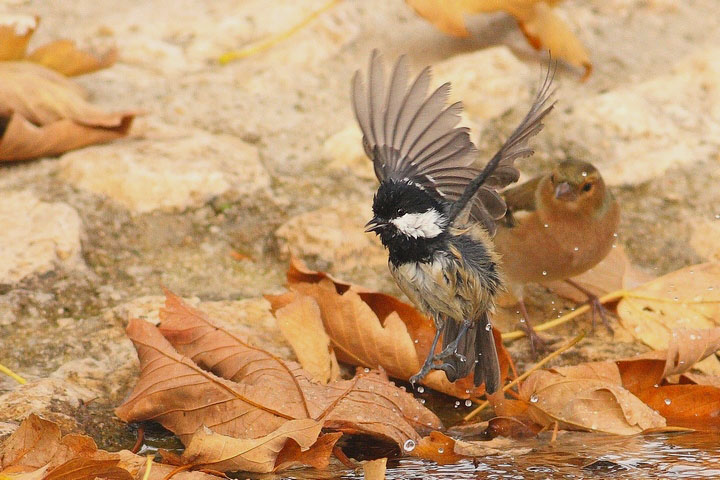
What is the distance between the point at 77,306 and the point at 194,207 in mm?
883

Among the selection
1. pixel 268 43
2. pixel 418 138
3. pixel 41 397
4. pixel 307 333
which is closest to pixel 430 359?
pixel 307 333

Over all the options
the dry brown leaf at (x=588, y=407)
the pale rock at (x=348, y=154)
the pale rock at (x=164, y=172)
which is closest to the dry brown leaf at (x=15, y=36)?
the pale rock at (x=164, y=172)

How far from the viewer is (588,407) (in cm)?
340

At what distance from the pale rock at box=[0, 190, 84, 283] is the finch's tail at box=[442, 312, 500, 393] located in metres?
1.64

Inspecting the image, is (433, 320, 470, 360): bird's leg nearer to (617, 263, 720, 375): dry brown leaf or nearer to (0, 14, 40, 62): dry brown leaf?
(617, 263, 720, 375): dry brown leaf

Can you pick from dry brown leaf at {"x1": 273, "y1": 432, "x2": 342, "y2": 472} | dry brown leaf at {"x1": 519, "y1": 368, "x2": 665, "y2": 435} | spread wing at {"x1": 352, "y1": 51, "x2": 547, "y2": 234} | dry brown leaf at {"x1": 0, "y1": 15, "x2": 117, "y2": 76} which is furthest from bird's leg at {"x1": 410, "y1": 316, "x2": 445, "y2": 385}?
dry brown leaf at {"x1": 0, "y1": 15, "x2": 117, "y2": 76}

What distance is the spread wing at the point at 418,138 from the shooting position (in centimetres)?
385

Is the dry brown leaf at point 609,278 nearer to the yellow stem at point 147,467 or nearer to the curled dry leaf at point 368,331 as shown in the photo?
the curled dry leaf at point 368,331

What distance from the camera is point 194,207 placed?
15.3ft

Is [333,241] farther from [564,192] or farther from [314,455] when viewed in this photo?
[314,455]

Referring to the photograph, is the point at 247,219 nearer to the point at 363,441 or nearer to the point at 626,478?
the point at 363,441

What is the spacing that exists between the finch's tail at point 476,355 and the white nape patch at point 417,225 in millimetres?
465

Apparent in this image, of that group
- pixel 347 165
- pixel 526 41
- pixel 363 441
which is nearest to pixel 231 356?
pixel 363 441

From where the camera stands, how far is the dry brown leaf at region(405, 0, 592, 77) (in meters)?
5.60
